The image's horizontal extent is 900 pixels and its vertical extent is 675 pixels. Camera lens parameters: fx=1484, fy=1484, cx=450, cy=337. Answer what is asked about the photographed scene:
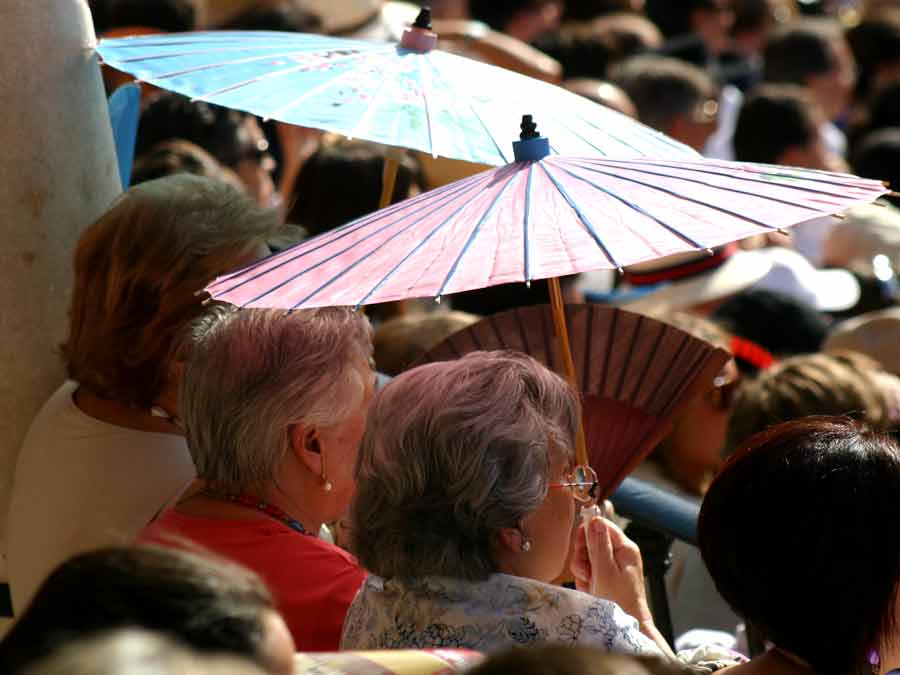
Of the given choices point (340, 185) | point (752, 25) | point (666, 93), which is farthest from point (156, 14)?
point (752, 25)

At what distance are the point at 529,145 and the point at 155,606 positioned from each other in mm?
1434

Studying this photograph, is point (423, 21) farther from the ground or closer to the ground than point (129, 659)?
farther from the ground

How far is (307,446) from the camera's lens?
270cm

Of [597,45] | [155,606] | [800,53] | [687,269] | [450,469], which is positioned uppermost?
[155,606]

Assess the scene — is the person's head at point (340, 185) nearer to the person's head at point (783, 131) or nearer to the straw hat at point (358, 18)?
the straw hat at point (358, 18)

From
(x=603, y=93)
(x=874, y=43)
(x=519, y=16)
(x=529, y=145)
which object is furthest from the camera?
(x=874, y=43)

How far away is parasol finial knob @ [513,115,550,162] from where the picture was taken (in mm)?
2609

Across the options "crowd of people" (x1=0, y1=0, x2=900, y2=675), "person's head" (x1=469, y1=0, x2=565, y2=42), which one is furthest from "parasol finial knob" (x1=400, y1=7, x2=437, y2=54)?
"person's head" (x1=469, y1=0, x2=565, y2=42)

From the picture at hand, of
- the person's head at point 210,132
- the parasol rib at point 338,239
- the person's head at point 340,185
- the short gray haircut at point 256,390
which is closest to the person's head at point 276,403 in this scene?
the short gray haircut at point 256,390

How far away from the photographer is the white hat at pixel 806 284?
5684 millimetres

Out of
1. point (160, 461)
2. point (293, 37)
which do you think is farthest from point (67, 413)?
point (293, 37)

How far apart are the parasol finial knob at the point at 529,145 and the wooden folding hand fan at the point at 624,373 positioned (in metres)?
0.45

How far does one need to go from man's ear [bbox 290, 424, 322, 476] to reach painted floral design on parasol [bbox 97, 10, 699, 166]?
61cm

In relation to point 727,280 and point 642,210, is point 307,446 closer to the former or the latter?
point 642,210
